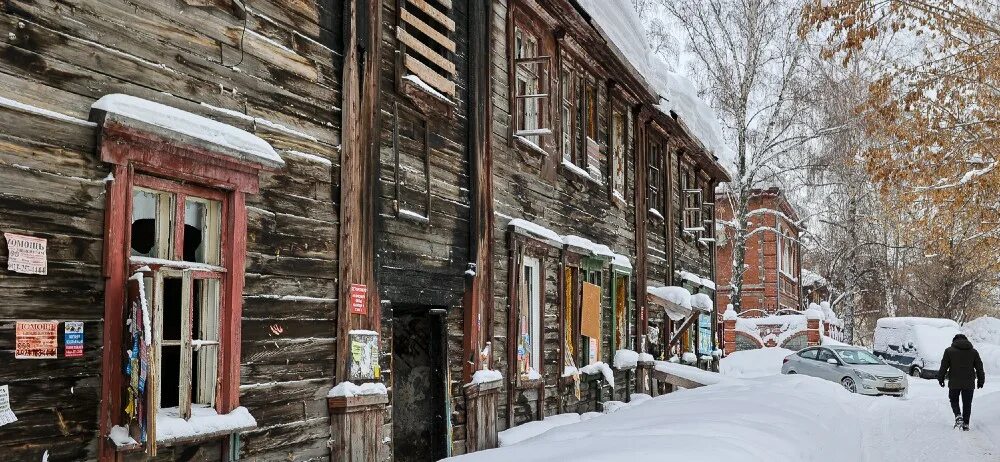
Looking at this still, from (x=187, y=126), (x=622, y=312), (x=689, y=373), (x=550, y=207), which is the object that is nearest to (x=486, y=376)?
(x=550, y=207)

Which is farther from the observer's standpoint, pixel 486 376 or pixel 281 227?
pixel 486 376

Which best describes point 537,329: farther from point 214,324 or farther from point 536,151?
point 214,324

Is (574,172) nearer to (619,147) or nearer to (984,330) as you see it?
(619,147)

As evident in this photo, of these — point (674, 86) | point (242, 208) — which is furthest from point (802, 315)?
point (242, 208)

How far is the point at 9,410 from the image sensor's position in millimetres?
4914

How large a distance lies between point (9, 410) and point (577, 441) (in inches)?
202

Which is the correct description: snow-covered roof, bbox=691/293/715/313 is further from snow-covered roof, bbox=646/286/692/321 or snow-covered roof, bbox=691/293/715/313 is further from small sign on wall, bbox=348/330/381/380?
small sign on wall, bbox=348/330/381/380

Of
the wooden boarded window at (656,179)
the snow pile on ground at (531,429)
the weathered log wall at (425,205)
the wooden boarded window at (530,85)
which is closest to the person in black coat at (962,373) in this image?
the snow pile on ground at (531,429)

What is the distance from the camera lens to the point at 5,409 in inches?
193

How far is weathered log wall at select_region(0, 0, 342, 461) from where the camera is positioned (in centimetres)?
512

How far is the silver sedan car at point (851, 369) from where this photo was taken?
24141mm

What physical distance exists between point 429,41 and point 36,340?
6159mm

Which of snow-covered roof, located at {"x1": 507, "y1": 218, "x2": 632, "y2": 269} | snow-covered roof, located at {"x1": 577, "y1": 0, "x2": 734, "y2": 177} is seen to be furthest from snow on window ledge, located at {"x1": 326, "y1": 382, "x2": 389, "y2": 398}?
snow-covered roof, located at {"x1": 577, "y1": 0, "x2": 734, "y2": 177}

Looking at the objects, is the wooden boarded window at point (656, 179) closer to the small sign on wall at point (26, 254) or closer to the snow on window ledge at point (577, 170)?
the snow on window ledge at point (577, 170)
